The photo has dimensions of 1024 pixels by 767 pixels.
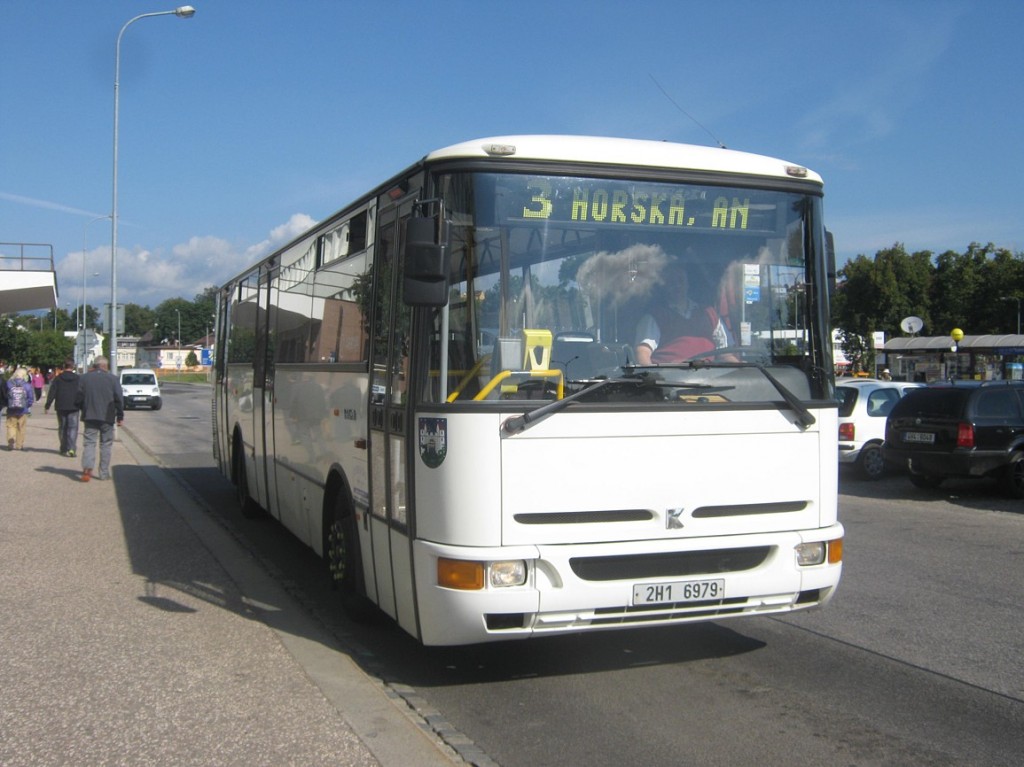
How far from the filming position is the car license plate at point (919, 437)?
1537 centimetres

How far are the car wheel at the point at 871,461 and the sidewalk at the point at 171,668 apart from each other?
11.3 m

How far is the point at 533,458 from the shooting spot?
5.53 meters

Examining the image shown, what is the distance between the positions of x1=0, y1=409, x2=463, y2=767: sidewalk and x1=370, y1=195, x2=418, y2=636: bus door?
60 centimetres

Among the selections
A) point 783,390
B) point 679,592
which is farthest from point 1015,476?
point 679,592

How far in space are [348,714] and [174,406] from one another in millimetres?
47274

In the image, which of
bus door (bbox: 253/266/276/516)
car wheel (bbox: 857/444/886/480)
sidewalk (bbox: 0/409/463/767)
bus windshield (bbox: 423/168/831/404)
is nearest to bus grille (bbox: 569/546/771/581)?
bus windshield (bbox: 423/168/831/404)

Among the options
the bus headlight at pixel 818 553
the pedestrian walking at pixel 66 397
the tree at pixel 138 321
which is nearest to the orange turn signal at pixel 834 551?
the bus headlight at pixel 818 553

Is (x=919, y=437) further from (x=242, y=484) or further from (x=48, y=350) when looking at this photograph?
(x=48, y=350)

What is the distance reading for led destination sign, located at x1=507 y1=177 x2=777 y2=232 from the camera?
19.1 feet

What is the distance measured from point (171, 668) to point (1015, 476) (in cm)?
1281

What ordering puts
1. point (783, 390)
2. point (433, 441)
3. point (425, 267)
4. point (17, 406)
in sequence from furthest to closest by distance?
point (17, 406)
point (783, 390)
point (433, 441)
point (425, 267)

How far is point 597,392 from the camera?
5.72m

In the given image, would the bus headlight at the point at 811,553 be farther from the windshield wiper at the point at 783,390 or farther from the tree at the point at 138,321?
the tree at the point at 138,321

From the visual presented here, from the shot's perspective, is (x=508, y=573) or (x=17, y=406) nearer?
(x=508, y=573)
